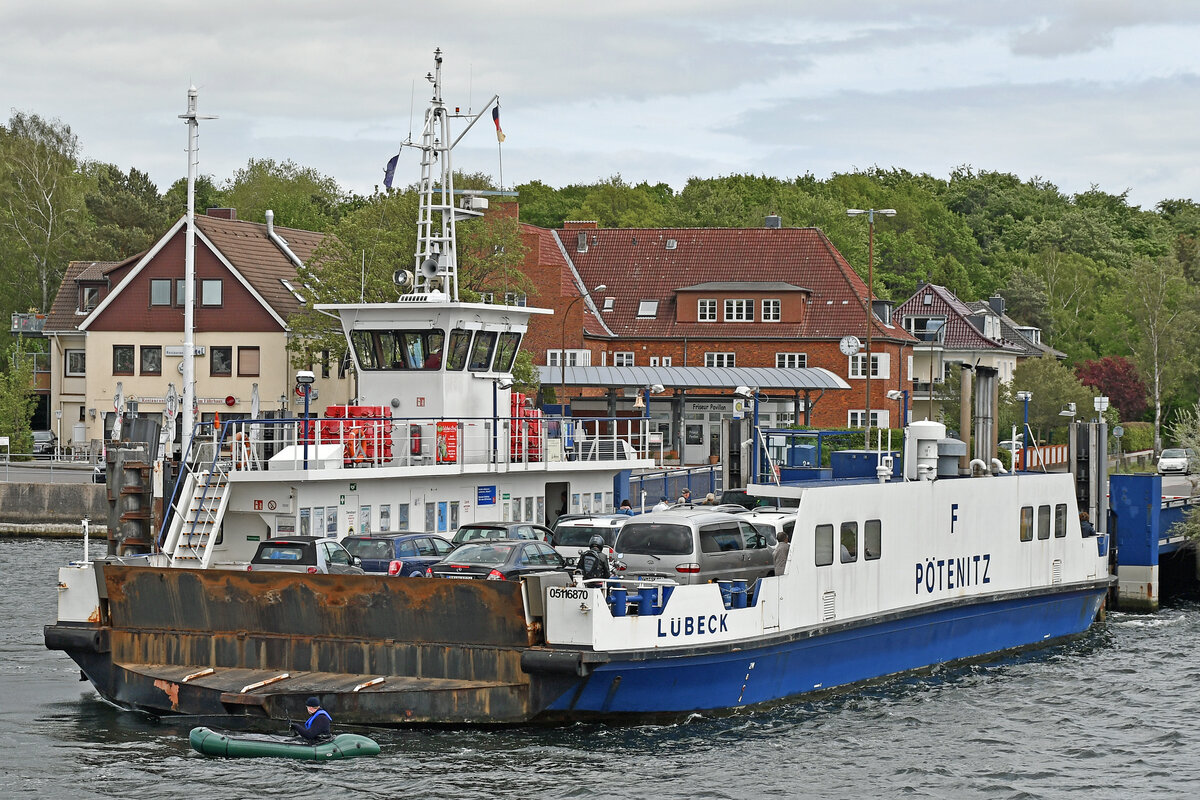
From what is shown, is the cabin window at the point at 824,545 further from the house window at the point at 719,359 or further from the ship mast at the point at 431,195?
the house window at the point at 719,359

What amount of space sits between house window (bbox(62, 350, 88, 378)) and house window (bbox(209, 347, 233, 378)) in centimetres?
853

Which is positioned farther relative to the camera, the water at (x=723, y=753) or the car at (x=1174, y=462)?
the car at (x=1174, y=462)

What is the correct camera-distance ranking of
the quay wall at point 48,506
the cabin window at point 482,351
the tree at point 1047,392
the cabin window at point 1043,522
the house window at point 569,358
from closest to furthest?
1. the cabin window at point 482,351
2. the cabin window at point 1043,522
3. the quay wall at point 48,506
4. the house window at point 569,358
5. the tree at point 1047,392

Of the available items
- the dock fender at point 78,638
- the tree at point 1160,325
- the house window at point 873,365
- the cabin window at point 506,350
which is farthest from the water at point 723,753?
the tree at point 1160,325

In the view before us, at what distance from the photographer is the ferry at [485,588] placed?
880 inches

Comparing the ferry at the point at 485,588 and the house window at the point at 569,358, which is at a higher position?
the house window at the point at 569,358

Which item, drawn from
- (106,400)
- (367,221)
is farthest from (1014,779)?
(106,400)

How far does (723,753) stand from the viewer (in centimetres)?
2247

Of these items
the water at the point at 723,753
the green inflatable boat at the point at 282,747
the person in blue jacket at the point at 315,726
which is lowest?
the water at the point at 723,753

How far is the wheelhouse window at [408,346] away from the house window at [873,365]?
44.2 meters

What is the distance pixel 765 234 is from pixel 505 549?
54610 millimetres

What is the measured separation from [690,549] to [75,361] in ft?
181

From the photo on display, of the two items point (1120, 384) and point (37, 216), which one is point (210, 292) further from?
point (1120, 384)

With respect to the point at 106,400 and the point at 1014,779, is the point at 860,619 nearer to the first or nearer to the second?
the point at 1014,779
